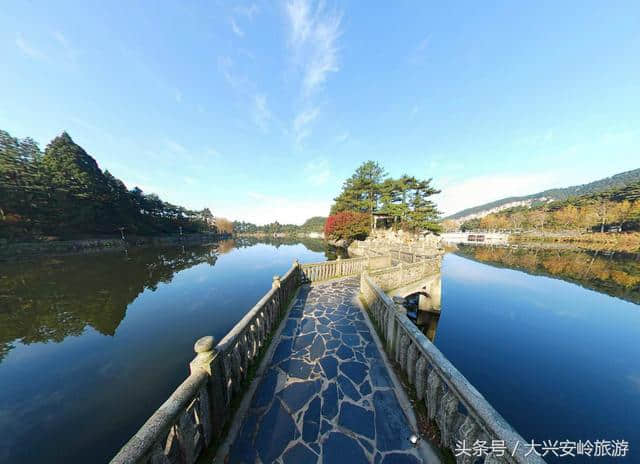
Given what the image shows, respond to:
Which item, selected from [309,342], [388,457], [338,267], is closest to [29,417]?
[309,342]

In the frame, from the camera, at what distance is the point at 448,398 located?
2350mm

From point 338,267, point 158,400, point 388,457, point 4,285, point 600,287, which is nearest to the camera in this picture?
point 388,457

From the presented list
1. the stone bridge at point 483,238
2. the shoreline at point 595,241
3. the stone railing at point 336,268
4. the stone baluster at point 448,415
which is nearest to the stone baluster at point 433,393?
the stone baluster at point 448,415

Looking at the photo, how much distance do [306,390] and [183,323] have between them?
7588 millimetres

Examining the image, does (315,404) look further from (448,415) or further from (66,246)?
(66,246)

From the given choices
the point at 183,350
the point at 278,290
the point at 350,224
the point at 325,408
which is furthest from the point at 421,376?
the point at 350,224

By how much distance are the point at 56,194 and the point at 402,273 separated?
Result: 44805 millimetres

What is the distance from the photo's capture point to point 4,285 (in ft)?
42.1

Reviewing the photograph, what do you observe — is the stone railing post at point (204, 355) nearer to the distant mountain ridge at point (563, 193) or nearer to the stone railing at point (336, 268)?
the stone railing at point (336, 268)

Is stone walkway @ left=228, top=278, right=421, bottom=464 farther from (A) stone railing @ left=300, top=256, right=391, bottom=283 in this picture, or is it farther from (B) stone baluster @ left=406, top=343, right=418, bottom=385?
(A) stone railing @ left=300, top=256, right=391, bottom=283

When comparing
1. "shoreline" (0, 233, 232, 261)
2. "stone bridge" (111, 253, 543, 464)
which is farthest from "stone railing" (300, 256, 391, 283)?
"shoreline" (0, 233, 232, 261)

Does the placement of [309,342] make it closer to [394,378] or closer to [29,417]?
[394,378]

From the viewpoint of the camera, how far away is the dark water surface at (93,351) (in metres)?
4.06

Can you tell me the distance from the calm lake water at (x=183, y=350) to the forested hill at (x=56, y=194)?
740 inches
